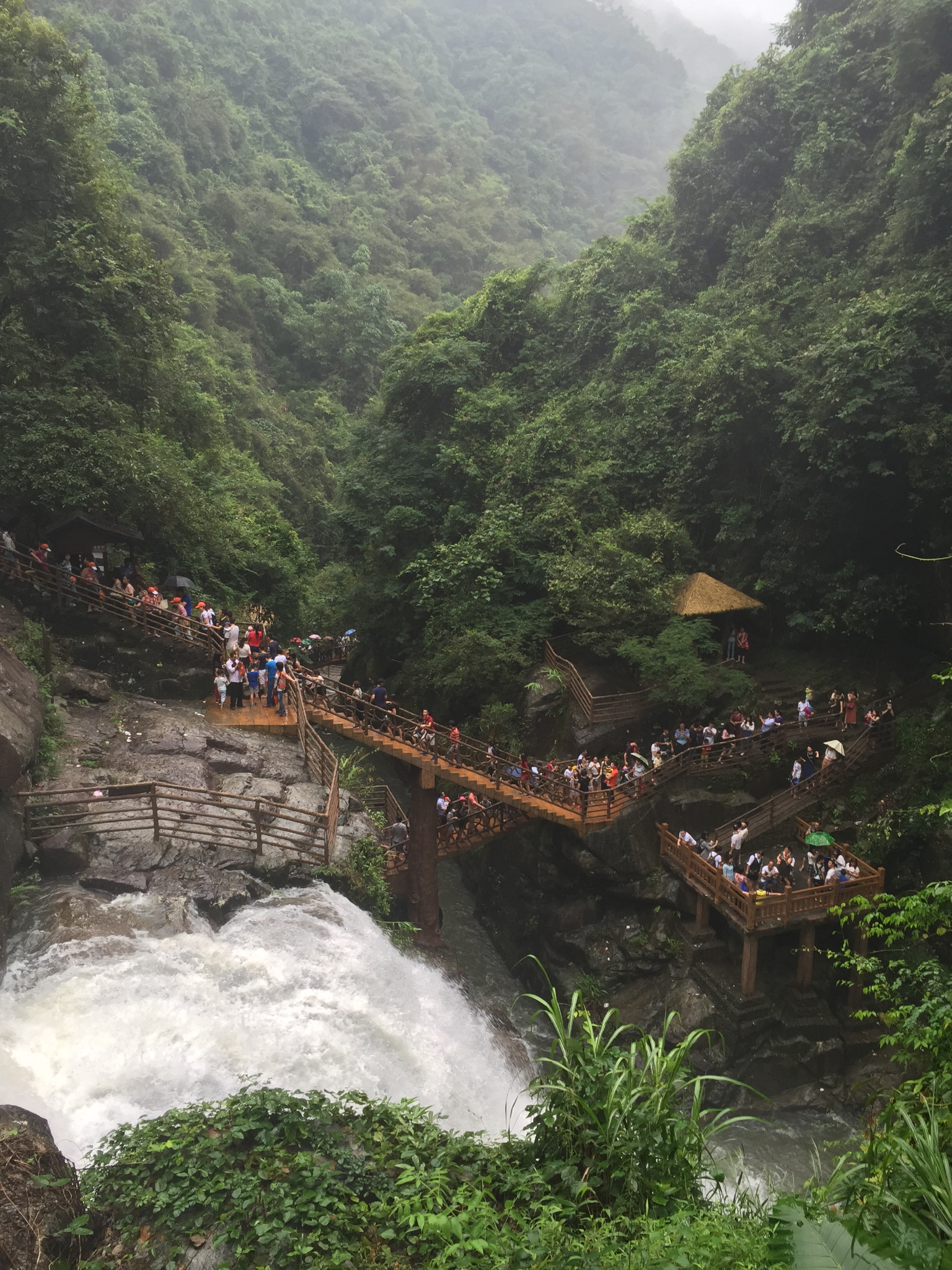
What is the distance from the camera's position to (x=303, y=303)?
51469 millimetres

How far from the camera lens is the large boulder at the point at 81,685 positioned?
16.3 meters

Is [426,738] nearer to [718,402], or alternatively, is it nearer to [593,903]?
[593,903]

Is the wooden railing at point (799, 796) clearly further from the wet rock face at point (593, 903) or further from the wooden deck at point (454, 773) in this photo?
the wooden deck at point (454, 773)

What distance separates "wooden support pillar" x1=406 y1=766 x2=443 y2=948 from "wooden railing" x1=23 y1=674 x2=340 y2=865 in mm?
4258

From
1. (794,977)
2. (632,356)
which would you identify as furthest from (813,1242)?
(632,356)

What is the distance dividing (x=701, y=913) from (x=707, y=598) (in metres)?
8.07

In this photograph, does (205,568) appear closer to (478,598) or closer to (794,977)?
(478,598)

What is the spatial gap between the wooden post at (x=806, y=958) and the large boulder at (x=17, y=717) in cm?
1453

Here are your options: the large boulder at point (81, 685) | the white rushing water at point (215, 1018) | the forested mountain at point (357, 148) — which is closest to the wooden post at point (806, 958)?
the white rushing water at point (215, 1018)

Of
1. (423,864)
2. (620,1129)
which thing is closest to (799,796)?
(423,864)

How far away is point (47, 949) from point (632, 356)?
25264 millimetres

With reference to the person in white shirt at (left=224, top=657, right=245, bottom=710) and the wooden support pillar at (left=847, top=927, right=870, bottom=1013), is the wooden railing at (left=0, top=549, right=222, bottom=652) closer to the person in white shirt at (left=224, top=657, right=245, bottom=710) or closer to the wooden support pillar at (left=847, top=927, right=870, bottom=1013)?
the person in white shirt at (left=224, top=657, right=245, bottom=710)

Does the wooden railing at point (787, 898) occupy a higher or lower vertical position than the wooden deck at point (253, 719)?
higher

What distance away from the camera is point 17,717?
12219 mm
